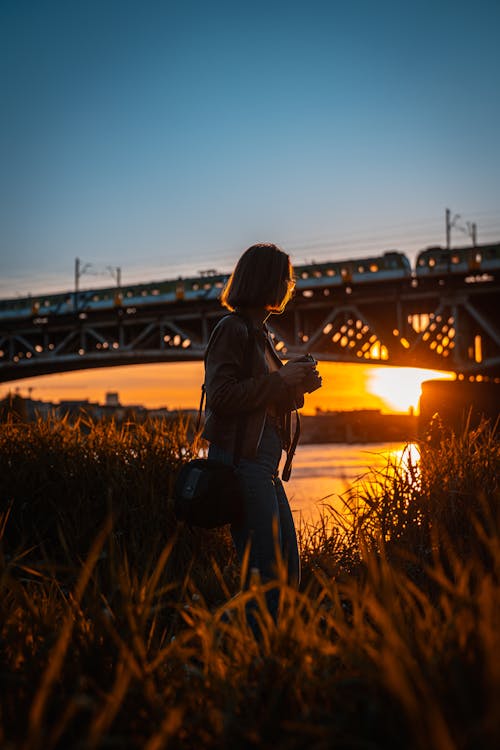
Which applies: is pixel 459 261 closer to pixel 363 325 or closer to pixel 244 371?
pixel 363 325

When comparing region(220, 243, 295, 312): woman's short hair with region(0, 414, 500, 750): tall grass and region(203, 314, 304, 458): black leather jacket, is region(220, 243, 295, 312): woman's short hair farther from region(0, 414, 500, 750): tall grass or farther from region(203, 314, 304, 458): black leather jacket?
region(0, 414, 500, 750): tall grass

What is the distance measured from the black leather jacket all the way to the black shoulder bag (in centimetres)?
5

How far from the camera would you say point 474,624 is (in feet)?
7.37

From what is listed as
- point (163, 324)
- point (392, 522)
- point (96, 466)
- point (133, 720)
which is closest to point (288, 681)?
point (133, 720)

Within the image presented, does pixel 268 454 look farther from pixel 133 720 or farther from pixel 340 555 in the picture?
pixel 340 555

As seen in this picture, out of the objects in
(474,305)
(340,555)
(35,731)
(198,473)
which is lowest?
(340,555)

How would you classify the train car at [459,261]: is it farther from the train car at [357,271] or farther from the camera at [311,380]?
the camera at [311,380]

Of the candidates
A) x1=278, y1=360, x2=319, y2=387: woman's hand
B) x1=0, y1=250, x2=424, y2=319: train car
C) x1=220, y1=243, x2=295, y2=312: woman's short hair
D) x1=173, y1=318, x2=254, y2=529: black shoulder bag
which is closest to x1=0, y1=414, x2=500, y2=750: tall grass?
x1=173, y1=318, x2=254, y2=529: black shoulder bag

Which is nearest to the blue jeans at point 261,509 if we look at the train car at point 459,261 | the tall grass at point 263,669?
the tall grass at point 263,669

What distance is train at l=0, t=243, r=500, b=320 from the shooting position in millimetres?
38719

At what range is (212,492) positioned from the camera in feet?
11.7

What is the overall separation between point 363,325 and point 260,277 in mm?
39985

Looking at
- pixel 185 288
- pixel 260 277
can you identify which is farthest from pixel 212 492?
pixel 185 288

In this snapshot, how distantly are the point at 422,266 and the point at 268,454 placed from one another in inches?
1470
